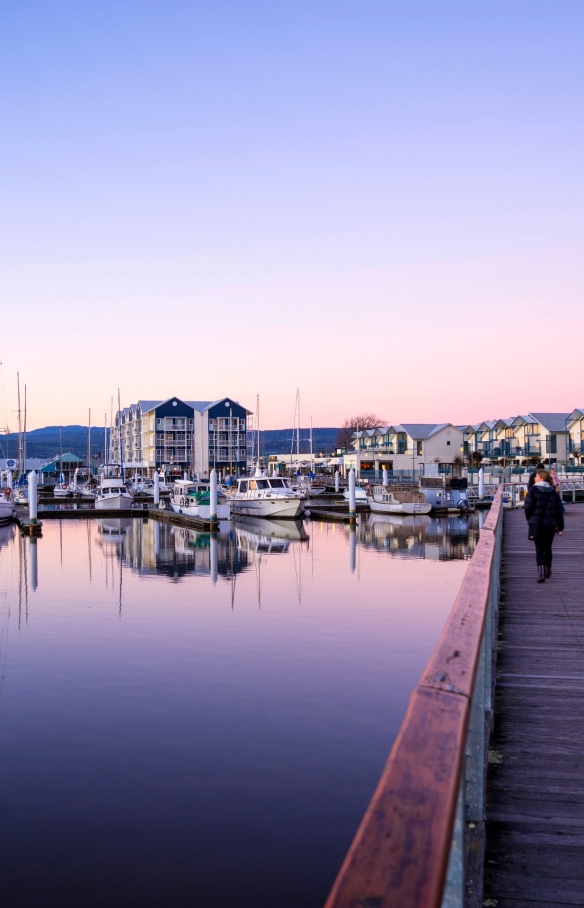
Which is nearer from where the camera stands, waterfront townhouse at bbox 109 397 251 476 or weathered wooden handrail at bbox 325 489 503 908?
weathered wooden handrail at bbox 325 489 503 908

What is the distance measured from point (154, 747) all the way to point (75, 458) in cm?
13971

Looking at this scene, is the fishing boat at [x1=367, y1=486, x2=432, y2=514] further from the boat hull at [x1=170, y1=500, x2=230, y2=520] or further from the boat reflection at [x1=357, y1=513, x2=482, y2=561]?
the boat hull at [x1=170, y1=500, x2=230, y2=520]

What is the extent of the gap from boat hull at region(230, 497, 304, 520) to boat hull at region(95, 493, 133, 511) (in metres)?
11.1

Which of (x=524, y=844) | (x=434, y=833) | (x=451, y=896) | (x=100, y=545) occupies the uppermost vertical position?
(x=434, y=833)

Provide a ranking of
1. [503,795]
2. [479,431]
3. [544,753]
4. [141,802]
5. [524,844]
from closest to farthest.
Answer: [524,844], [503,795], [544,753], [141,802], [479,431]

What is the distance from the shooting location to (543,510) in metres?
12.0

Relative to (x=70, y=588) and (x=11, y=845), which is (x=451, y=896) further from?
(x=70, y=588)

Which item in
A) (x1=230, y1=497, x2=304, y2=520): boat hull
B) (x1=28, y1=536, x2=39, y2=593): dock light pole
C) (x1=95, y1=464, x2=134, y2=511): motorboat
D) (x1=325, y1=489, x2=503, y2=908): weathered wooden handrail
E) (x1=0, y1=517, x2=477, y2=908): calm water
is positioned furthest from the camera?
(x1=95, y1=464, x2=134, y2=511): motorboat

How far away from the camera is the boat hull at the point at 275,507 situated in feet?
177

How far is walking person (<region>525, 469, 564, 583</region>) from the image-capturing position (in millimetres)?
11930

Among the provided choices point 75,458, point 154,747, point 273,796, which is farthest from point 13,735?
point 75,458

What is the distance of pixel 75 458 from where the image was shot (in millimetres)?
145750

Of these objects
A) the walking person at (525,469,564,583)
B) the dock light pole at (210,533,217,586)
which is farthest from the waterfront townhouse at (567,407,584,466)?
the walking person at (525,469,564,583)

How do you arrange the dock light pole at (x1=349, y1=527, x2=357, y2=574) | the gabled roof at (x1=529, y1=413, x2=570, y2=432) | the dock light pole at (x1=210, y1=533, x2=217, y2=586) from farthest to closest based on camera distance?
the gabled roof at (x1=529, y1=413, x2=570, y2=432)
the dock light pole at (x1=349, y1=527, x2=357, y2=574)
the dock light pole at (x1=210, y1=533, x2=217, y2=586)
